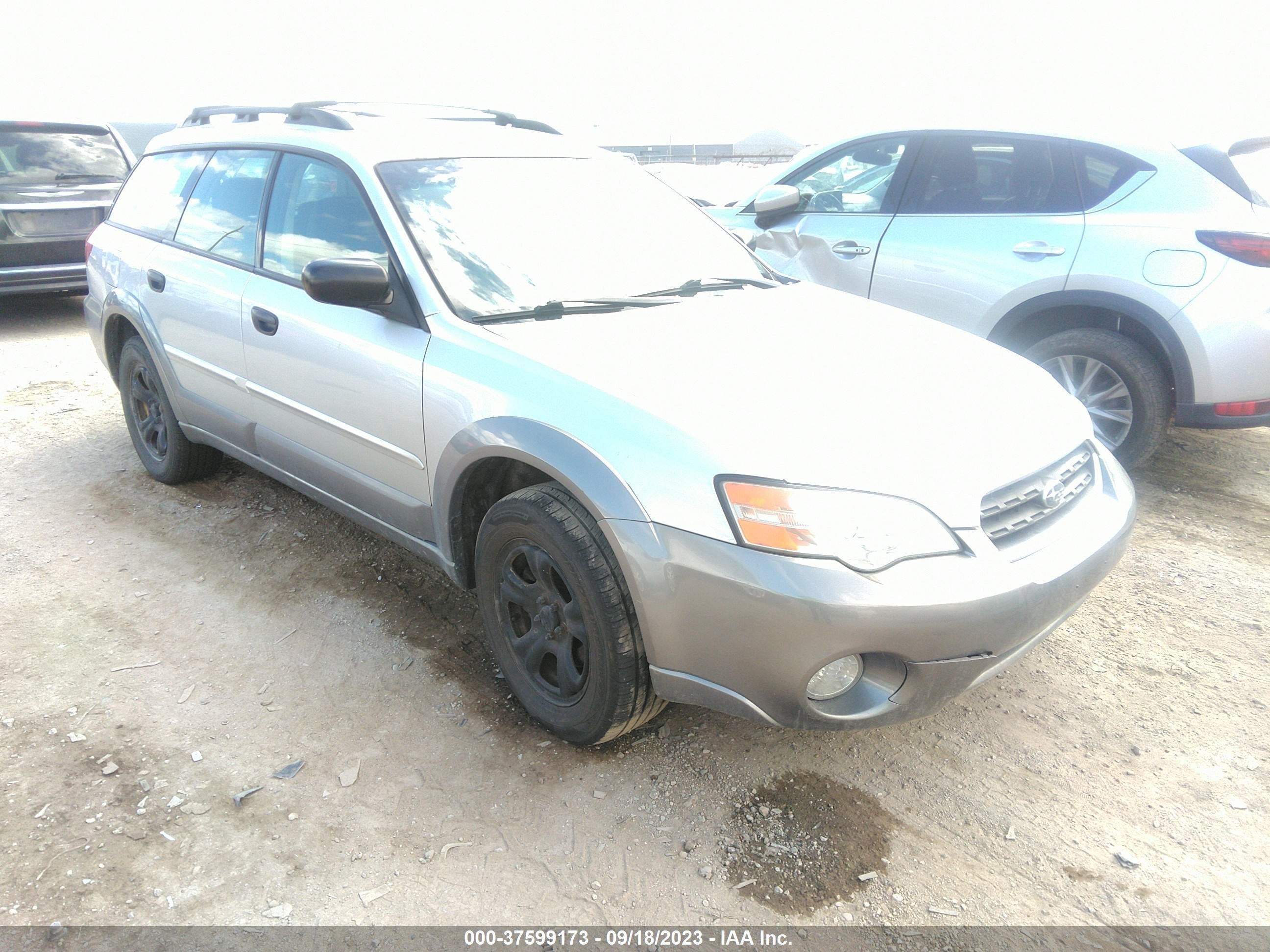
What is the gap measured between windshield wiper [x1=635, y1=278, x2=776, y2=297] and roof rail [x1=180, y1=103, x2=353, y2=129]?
4.28 ft

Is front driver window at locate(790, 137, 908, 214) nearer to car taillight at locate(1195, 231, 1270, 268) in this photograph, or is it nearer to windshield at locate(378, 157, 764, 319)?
car taillight at locate(1195, 231, 1270, 268)

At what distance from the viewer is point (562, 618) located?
2545 millimetres

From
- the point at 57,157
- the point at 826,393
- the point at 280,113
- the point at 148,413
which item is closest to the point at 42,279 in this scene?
the point at 57,157

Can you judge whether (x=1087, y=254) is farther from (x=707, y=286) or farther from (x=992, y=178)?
(x=707, y=286)

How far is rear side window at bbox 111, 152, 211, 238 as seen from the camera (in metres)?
4.02

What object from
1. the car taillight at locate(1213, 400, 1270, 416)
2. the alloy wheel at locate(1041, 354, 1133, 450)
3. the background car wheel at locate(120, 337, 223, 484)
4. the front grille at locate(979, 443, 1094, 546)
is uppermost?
the front grille at locate(979, 443, 1094, 546)

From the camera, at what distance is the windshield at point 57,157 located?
24.3 ft

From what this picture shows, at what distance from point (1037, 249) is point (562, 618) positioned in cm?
320

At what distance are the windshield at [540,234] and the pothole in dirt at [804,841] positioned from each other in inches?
63.3

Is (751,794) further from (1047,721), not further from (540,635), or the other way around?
(1047,721)

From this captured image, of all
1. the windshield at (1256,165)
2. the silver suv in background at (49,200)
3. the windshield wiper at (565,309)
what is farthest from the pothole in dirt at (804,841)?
the silver suv in background at (49,200)

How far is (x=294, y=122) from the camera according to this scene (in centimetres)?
359

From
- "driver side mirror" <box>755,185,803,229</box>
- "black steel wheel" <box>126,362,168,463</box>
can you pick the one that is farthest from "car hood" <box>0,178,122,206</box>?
"driver side mirror" <box>755,185,803,229</box>

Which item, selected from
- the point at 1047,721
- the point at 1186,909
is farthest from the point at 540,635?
the point at 1186,909
